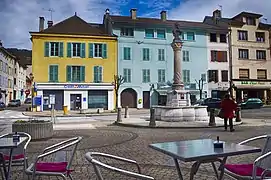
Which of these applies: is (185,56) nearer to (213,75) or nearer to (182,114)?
(213,75)

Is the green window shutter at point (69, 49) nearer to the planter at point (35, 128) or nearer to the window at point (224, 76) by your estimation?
the window at point (224, 76)

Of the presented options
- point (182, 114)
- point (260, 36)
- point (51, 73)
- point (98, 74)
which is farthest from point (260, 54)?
point (182, 114)

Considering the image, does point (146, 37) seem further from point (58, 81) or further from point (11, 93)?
point (11, 93)

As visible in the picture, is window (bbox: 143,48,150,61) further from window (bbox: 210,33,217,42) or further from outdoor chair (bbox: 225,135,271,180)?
outdoor chair (bbox: 225,135,271,180)

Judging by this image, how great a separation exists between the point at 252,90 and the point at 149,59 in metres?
17.1

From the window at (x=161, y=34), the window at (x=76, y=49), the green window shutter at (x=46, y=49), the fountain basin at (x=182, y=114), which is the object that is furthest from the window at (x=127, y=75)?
the fountain basin at (x=182, y=114)

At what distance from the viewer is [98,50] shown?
3600cm

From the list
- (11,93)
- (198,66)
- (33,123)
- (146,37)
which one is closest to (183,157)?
(33,123)

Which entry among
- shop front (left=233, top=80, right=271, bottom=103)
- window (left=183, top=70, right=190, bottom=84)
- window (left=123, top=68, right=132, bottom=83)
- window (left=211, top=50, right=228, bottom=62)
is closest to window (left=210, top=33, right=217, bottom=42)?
window (left=211, top=50, right=228, bottom=62)

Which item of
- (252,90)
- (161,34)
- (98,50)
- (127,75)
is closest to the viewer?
(98,50)

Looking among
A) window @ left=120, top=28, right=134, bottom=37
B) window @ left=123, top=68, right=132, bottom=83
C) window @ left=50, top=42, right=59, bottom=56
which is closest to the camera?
window @ left=50, top=42, right=59, bottom=56

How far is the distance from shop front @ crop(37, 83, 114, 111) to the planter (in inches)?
941

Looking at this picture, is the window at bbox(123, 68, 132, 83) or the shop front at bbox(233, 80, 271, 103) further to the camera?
the shop front at bbox(233, 80, 271, 103)

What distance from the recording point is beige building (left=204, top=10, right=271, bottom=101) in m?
41.1
